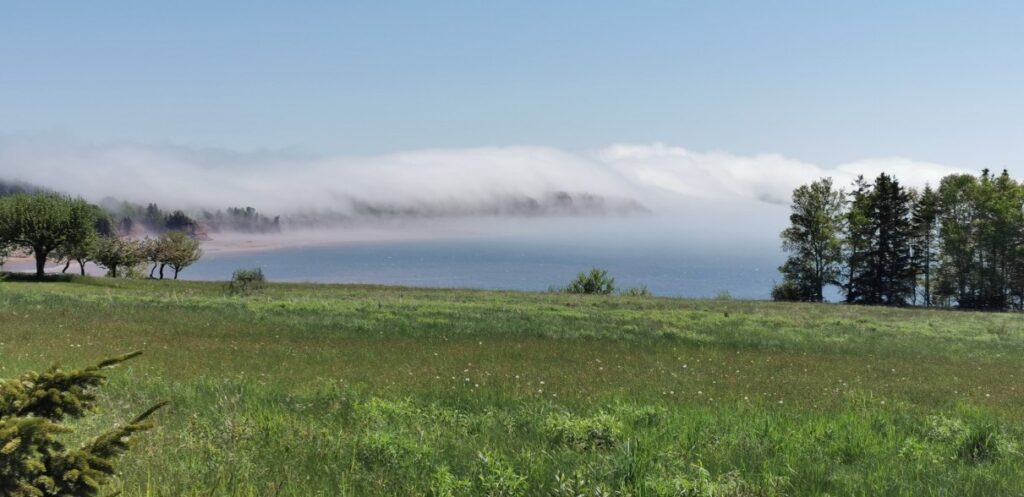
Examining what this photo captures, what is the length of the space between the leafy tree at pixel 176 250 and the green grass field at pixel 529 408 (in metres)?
92.4

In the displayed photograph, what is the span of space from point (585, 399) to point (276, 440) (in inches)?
238

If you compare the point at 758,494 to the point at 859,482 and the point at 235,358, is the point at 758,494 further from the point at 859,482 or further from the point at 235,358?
the point at 235,358

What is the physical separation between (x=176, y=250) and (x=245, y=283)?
210 feet

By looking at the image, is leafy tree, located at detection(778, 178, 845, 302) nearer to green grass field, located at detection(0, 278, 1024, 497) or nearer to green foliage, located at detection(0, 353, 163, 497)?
green grass field, located at detection(0, 278, 1024, 497)

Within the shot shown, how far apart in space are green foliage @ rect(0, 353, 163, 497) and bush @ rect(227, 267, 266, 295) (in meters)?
53.3

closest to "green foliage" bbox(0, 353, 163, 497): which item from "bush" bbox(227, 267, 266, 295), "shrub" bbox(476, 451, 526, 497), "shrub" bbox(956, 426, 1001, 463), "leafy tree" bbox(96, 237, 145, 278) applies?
"shrub" bbox(476, 451, 526, 497)

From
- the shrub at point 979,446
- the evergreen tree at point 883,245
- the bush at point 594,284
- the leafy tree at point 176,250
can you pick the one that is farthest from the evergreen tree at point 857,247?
the leafy tree at point 176,250

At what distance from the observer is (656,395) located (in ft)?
42.8

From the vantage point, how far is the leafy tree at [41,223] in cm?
7025

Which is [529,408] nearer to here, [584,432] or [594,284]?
[584,432]

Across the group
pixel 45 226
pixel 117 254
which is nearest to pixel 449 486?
pixel 45 226

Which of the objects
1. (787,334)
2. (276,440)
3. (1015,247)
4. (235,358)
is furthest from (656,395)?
(1015,247)

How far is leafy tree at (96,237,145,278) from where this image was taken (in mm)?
102562

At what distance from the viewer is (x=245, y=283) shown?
5816 cm
